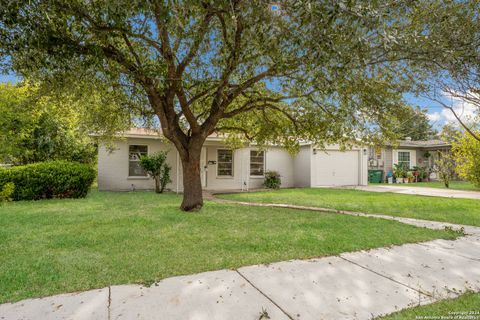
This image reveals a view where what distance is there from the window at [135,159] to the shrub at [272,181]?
6.34 m

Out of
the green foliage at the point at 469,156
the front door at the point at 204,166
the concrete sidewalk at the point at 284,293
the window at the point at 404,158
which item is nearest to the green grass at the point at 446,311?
the concrete sidewalk at the point at 284,293

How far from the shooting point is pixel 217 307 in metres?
2.62

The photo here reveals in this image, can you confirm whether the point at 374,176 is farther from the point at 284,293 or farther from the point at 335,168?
the point at 284,293

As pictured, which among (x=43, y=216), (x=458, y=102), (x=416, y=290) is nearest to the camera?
(x=416, y=290)

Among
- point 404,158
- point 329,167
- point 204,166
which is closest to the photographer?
point 204,166

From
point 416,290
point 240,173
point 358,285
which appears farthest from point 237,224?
point 240,173

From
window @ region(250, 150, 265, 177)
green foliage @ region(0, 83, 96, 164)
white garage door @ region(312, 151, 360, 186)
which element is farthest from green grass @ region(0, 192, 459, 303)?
white garage door @ region(312, 151, 360, 186)

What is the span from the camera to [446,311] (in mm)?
2615

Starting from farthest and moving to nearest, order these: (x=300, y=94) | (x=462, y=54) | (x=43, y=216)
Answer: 1. (x=300, y=94)
2. (x=43, y=216)
3. (x=462, y=54)

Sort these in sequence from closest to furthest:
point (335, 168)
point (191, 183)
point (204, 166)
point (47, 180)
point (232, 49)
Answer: point (232, 49) < point (191, 183) < point (47, 180) < point (204, 166) < point (335, 168)

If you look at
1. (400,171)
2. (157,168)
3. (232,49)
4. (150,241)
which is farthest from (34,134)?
(400,171)

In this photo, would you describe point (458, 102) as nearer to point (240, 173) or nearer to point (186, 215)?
point (186, 215)

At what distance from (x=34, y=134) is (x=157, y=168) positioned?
660 centimetres

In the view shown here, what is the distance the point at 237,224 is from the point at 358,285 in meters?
3.22
